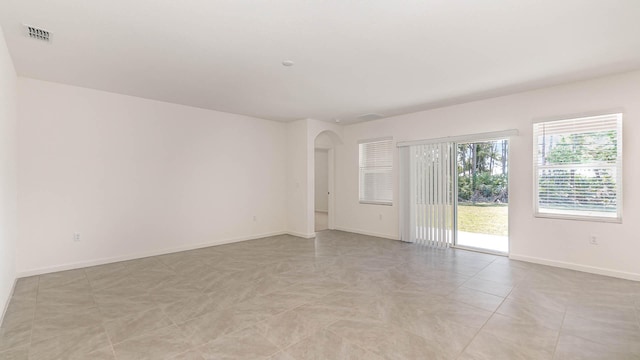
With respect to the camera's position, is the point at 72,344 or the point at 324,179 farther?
the point at 324,179

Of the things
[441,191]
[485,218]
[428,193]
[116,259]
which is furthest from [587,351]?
[116,259]

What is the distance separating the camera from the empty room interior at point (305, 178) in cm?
238

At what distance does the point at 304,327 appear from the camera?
2.54m

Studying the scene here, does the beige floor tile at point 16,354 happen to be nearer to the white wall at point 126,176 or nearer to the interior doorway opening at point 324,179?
the white wall at point 126,176

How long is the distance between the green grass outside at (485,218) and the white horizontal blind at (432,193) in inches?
77.9

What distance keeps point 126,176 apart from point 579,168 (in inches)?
262

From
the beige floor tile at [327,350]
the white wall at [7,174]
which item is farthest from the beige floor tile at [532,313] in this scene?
the white wall at [7,174]

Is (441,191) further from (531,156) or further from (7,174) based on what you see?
(7,174)

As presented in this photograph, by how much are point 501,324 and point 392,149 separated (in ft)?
13.7

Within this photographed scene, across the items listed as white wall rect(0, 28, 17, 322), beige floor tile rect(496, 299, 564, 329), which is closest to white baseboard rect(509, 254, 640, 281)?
beige floor tile rect(496, 299, 564, 329)

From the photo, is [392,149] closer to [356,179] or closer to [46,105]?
[356,179]

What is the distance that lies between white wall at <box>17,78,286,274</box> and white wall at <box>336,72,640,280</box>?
322 centimetres

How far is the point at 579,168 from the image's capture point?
4.06 meters

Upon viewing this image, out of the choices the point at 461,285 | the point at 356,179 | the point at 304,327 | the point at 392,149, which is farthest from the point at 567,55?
the point at 356,179
